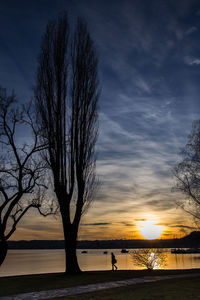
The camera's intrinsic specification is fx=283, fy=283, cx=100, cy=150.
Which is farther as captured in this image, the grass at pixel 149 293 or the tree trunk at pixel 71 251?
the tree trunk at pixel 71 251

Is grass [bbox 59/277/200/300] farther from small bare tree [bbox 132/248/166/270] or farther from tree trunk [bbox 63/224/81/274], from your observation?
small bare tree [bbox 132/248/166/270]

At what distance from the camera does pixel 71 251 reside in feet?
61.4

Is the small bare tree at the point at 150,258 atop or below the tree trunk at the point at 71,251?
below

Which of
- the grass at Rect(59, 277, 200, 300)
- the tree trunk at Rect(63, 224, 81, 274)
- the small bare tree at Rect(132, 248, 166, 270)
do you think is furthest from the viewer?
the small bare tree at Rect(132, 248, 166, 270)

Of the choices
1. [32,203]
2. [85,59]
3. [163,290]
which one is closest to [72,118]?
[85,59]

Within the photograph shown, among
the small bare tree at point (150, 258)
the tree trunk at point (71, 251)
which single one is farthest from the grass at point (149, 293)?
the small bare tree at point (150, 258)

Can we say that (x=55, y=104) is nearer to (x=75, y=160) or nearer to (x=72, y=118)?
(x=72, y=118)

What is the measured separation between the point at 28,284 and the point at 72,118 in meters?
10.9

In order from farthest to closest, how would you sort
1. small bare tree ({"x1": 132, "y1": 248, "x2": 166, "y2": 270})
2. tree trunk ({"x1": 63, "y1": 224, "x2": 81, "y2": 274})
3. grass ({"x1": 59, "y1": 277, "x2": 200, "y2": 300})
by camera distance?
small bare tree ({"x1": 132, "y1": 248, "x2": 166, "y2": 270}) → tree trunk ({"x1": 63, "y1": 224, "x2": 81, "y2": 274}) → grass ({"x1": 59, "y1": 277, "x2": 200, "y2": 300})

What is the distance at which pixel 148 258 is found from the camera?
2544 centimetres

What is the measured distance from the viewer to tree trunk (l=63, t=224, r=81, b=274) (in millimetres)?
18312

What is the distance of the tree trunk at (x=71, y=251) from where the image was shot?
18.3m

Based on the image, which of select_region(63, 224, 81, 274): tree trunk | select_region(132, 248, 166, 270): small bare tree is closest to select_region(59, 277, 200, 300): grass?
select_region(63, 224, 81, 274): tree trunk

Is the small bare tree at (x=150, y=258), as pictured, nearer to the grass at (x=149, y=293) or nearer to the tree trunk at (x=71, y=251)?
the tree trunk at (x=71, y=251)
